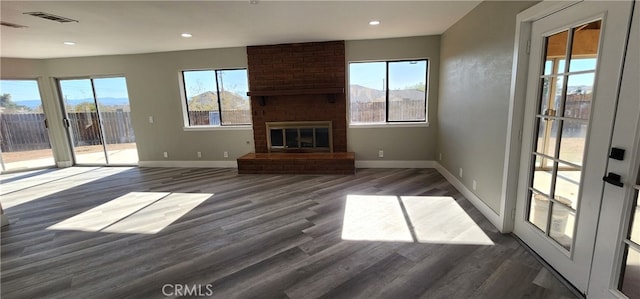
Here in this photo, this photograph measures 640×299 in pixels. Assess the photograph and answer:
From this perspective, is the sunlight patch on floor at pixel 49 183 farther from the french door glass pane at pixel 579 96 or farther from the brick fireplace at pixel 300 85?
the french door glass pane at pixel 579 96

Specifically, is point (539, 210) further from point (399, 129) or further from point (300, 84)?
point (300, 84)

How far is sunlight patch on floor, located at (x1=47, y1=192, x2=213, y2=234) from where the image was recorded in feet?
10.0

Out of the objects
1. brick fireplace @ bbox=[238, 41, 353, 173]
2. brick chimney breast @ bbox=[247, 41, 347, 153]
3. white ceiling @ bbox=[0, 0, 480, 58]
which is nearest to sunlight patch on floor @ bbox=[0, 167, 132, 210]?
white ceiling @ bbox=[0, 0, 480, 58]

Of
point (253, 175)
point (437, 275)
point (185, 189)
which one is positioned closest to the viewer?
point (437, 275)

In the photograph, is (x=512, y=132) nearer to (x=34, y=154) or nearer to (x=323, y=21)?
(x=323, y=21)

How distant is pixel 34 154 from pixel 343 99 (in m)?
6.89

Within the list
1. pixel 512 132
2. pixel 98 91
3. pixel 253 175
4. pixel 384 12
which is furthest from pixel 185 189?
pixel 512 132

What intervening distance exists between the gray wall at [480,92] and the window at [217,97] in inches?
147

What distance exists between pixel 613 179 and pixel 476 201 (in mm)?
1762

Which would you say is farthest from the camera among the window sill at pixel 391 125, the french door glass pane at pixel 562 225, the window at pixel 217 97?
the window at pixel 217 97

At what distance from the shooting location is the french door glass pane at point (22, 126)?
556 cm

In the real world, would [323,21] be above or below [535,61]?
above

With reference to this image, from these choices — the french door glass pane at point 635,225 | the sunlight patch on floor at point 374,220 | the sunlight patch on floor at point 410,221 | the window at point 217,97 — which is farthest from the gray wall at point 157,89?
the french door glass pane at point 635,225

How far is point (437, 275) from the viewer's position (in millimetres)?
2068
